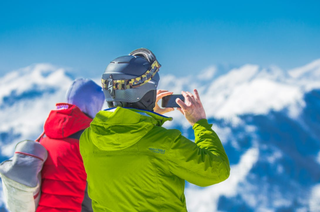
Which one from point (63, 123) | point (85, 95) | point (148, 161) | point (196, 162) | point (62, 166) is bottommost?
point (62, 166)

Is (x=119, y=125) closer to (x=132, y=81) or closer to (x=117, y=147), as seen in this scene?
(x=117, y=147)

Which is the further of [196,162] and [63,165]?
[63,165]

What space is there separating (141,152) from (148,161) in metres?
0.07

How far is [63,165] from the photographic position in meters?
3.17

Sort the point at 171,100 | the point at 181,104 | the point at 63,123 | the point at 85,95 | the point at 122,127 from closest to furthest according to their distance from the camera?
1. the point at 122,127
2. the point at 181,104
3. the point at 171,100
4. the point at 63,123
5. the point at 85,95

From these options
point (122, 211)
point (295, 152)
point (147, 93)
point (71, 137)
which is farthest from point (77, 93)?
point (295, 152)

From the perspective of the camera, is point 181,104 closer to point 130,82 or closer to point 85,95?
point 130,82

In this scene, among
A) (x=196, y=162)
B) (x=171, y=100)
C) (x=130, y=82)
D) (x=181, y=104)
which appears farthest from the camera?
(x=171, y=100)

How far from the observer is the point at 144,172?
1.79 metres

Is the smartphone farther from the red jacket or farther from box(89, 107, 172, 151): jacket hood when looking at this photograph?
the red jacket

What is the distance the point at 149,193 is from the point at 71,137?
172cm

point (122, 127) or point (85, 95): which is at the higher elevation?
point (85, 95)

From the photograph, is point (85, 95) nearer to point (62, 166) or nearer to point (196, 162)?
point (62, 166)

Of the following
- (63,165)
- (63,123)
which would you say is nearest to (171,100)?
(63,123)
